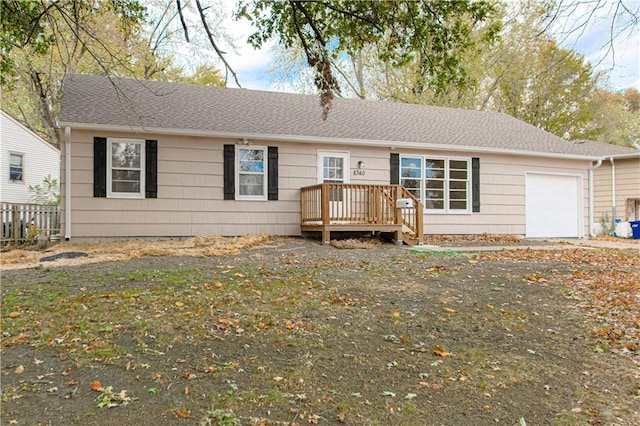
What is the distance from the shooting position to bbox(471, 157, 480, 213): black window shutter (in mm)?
12797

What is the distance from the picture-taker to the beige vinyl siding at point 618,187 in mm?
18109

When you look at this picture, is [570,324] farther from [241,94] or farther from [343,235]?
[241,94]

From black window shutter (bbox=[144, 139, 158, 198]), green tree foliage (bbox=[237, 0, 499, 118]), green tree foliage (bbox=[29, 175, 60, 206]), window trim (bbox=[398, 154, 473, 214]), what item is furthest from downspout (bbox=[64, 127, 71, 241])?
green tree foliage (bbox=[29, 175, 60, 206])

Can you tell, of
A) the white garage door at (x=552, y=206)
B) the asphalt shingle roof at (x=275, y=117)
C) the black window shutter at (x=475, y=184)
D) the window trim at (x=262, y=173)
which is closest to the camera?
the asphalt shingle roof at (x=275, y=117)

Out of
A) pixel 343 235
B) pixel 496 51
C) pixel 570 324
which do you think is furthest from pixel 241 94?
pixel 496 51

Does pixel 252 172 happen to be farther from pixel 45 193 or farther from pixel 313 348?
pixel 45 193

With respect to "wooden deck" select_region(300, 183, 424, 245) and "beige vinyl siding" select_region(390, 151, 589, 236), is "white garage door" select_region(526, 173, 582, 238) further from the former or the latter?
"wooden deck" select_region(300, 183, 424, 245)

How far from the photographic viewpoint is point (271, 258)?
7672 mm

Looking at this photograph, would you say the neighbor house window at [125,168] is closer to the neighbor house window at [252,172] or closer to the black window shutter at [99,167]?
the black window shutter at [99,167]

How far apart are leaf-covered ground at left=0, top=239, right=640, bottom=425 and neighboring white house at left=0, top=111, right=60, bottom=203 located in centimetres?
1636

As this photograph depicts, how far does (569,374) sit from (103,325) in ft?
13.4

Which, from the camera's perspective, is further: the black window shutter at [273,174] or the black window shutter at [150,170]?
the black window shutter at [273,174]

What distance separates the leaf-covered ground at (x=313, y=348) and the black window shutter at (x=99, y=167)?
4081mm

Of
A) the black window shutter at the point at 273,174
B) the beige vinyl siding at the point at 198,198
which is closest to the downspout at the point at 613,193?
the beige vinyl siding at the point at 198,198
